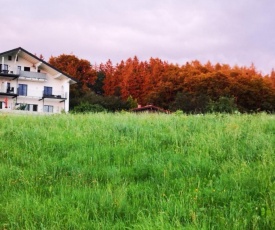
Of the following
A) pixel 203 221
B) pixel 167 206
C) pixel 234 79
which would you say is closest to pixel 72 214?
pixel 167 206

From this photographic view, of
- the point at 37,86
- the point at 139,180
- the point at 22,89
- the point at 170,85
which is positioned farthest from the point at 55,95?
the point at 139,180

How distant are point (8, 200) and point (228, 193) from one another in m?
2.99

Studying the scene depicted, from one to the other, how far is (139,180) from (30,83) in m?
53.6

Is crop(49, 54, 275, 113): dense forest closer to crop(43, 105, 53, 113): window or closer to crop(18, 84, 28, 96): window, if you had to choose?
crop(43, 105, 53, 113): window

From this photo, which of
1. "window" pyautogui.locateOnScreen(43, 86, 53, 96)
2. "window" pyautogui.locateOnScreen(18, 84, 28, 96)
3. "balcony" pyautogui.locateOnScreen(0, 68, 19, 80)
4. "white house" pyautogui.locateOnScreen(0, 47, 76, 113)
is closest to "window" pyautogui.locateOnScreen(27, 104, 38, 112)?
"white house" pyautogui.locateOnScreen(0, 47, 76, 113)

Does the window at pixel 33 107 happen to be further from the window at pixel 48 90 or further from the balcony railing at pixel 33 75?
the balcony railing at pixel 33 75

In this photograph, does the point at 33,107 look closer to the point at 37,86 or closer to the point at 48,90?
the point at 37,86

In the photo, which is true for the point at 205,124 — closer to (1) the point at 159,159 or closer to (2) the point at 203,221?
(1) the point at 159,159

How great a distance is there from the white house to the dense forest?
4.27 metres

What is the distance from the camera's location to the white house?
53.6m

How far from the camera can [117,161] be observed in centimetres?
642

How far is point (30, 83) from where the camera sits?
2205 inches

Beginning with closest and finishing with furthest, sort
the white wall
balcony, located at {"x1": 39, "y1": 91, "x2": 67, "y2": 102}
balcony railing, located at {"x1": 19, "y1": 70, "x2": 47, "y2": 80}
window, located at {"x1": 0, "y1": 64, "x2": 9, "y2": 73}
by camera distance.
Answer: window, located at {"x1": 0, "y1": 64, "x2": 9, "y2": 73}, balcony railing, located at {"x1": 19, "y1": 70, "x2": 47, "y2": 80}, the white wall, balcony, located at {"x1": 39, "y1": 91, "x2": 67, "y2": 102}


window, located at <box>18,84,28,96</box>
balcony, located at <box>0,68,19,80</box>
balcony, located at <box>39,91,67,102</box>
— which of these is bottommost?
balcony, located at <box>39,91,67,102</box>
